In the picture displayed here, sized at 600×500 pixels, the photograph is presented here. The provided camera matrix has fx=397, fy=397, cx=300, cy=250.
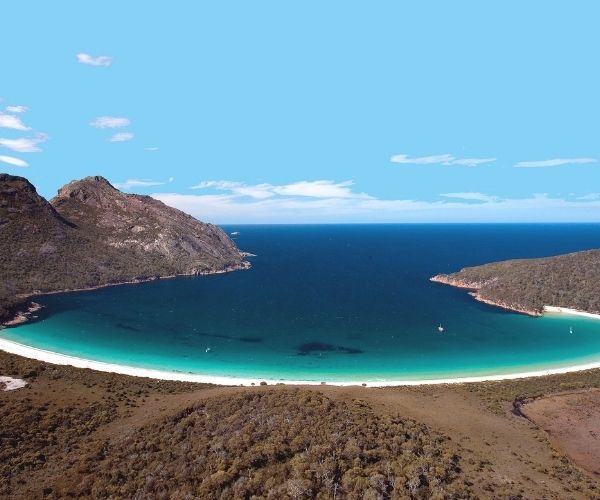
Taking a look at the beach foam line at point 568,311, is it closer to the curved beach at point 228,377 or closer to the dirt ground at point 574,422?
the curved beach at point 228,377

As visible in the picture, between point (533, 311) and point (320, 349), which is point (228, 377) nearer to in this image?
point (320, 349)

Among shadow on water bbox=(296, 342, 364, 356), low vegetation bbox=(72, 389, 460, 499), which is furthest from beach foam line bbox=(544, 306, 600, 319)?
low vegetation bbox=(72, 389, 460, 499)

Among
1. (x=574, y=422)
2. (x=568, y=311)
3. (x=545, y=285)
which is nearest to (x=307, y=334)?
(x=574, y=422)

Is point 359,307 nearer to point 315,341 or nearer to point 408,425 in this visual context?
point 315,341

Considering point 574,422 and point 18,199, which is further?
point 18,199

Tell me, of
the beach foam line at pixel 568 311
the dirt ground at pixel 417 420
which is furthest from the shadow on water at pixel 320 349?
the beach foam line at pixel 568 311

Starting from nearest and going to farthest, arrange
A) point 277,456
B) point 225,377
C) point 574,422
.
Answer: point 277,456 < point 574,422 < point 225,377
